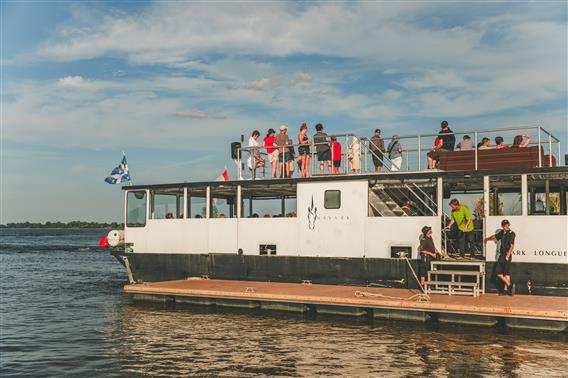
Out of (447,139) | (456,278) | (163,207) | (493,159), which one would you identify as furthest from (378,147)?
(163,207)

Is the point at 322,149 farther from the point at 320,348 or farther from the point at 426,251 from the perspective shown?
the point at 320,348

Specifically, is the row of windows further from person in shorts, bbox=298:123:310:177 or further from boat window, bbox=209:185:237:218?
person in shorts, bbox=298:123:310:177

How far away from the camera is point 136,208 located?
22672 millimetres

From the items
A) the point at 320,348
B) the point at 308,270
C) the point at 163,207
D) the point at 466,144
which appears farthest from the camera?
the point at 163,207

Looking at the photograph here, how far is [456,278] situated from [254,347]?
6844mm

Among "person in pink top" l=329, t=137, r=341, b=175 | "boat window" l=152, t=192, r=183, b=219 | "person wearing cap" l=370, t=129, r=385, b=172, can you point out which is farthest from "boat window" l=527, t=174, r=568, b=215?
"boat window" l=152, t=192, r=183, b=219

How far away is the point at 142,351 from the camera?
13.3m

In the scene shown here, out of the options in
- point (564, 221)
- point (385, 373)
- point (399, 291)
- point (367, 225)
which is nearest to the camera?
point (385, 373)

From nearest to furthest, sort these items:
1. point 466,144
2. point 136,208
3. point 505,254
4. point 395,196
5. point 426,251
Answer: point 505,254
point 426,251
point 466,144
point 395,196
point 136,208

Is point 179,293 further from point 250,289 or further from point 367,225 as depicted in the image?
point 367,225

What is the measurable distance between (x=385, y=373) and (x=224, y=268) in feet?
33.0

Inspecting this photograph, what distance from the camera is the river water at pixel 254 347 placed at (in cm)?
1170

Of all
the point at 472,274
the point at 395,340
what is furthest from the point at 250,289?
the point at 472,274

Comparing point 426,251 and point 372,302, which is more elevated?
point 426,251
